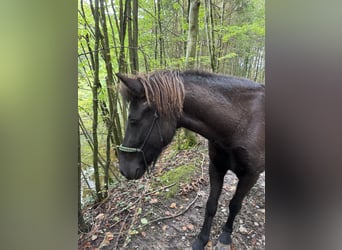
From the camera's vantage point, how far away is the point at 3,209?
0.98m

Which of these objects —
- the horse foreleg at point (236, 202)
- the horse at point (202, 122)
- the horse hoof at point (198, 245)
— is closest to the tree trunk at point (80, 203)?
the horse at point (202, 122)

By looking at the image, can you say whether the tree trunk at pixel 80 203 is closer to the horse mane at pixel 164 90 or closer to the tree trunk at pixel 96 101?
the tree trunk at pixel 96 101

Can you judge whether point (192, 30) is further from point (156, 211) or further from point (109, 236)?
point (109, 236)

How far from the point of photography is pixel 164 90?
1025 millimetres

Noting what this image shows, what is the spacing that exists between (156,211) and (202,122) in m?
0.39

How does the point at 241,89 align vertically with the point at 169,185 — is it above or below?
above

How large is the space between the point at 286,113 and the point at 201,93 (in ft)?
1.13

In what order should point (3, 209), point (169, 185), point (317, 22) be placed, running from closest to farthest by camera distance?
point (317, 22)
point (3, 209)
point (169, 185)

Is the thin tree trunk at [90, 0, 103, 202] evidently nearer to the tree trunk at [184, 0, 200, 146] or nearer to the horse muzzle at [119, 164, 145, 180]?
the horse muzzle at [119, 164, 145, 180]

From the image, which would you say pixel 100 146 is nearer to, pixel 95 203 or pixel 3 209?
pixel 95 203

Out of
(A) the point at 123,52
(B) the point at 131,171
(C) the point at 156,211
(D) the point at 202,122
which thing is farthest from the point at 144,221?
(A) the point at 123,52

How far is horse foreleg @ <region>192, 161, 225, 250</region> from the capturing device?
3.39 ft

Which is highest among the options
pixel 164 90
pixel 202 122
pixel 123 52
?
pixel 123 52

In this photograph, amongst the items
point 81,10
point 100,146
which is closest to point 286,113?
point 100,146
